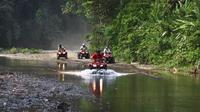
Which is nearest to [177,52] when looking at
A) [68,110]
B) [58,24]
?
[68,110]

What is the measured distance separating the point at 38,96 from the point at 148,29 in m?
27.2

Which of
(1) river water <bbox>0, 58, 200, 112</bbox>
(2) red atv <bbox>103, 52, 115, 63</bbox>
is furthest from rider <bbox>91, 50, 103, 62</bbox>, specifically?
(2) red atv <bbox>103, 52, 115, 63</bbox>

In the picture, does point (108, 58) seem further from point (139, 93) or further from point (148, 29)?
point (139, 93)

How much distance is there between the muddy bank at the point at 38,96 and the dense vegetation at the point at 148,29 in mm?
15540

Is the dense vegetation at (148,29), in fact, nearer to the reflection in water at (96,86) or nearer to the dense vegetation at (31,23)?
the reflection in water at (96,86)

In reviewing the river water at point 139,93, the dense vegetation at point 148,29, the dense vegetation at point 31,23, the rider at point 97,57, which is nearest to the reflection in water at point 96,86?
the river water at point 139,93

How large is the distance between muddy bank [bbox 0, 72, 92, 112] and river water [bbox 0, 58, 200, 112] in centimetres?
59

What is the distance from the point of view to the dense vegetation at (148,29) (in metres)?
39.8

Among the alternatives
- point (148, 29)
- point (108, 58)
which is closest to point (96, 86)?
point (108, 58)

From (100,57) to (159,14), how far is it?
38.7 feet

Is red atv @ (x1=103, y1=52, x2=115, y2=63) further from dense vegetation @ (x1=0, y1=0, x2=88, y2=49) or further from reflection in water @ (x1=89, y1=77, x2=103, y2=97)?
dense vegetation @ (x1=0, y1=0, x2=88, y2=49)

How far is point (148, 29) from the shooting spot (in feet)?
154

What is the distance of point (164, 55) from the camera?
42.7 metres

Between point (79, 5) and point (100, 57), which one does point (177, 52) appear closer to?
point (100, 57)
